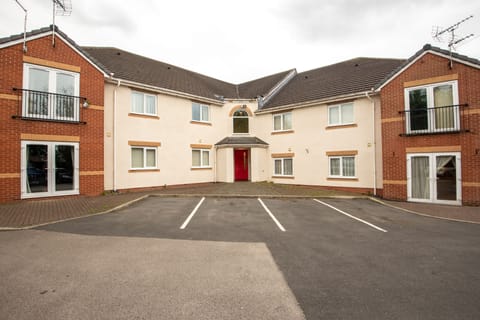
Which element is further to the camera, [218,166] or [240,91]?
[240,91]

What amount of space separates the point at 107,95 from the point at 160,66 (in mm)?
7374

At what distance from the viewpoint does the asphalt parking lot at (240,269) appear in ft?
10.2

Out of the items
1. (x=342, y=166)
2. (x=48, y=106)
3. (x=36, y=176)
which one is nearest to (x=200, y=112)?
(x=48, y=106)

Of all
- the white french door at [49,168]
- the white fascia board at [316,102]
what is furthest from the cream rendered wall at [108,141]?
the white fascia board at [316,102]

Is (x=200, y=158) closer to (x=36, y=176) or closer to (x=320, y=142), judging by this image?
(x=320, y=142)

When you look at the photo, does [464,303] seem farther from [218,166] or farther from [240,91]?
[240,91]

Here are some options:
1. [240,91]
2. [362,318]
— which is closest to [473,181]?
[362,318]

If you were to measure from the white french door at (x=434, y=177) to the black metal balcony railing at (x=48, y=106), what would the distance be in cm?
1673

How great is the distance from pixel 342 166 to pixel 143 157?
39.9ft

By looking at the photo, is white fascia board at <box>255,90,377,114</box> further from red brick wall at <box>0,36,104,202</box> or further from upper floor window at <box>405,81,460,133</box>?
red brick wall at <box>0,36,104,202</box>

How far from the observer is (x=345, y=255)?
497cm

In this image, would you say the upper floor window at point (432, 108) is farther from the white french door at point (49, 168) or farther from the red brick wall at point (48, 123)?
the white french door at point (49, 168)

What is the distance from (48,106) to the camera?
1098cm

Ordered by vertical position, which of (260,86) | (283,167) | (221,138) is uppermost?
(260,86)
